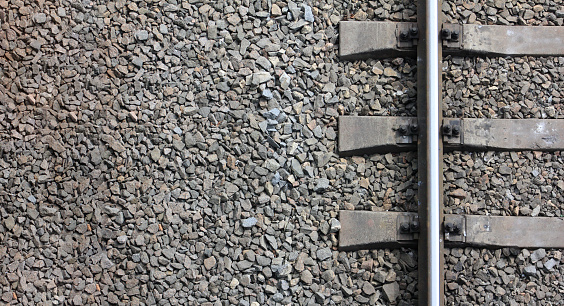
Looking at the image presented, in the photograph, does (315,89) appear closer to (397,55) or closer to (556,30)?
(397,55)

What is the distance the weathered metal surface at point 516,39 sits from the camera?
3.37 metres

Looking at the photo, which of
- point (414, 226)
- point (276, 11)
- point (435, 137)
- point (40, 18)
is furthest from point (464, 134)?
point (40, 18)

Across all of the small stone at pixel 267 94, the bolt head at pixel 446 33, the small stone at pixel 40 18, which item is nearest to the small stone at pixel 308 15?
the small stone at pixel 267 94

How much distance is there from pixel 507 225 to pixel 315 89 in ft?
5.22

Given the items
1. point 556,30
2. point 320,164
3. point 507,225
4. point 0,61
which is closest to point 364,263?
point 320,164

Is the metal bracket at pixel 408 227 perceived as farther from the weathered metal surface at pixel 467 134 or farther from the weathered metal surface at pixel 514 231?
the weathered metal surface at pixel 467 134

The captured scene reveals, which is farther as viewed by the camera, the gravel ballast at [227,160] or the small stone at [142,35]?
the small stone at [142,35]

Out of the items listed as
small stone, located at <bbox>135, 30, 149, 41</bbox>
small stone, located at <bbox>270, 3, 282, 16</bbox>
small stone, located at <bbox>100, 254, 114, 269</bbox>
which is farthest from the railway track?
small stone, located at <bbox>100, 254, 114, 269</bbox>

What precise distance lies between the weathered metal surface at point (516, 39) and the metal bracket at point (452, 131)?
549 mm

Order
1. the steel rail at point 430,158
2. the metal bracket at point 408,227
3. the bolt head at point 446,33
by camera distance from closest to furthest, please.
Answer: the steel rail at point 430,158 → the metal bracket at point 408,227 → the bolt head at point 446,33

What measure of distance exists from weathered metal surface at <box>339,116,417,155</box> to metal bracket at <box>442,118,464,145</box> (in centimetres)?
21

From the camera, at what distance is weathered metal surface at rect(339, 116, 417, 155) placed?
3.27 m

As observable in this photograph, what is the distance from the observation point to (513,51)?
133 inches

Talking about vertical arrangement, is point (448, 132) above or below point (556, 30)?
below
